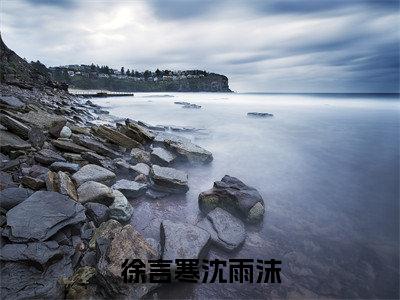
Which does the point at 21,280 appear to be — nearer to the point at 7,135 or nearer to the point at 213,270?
the point at 213,270

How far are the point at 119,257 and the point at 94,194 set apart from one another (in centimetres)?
200

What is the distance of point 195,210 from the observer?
6.68 m

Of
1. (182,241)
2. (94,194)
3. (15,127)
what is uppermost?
(15,127)

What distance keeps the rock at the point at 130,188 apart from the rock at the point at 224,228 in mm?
1938

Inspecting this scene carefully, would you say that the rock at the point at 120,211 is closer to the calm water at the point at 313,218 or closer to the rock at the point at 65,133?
the calm water at the point at 313,218

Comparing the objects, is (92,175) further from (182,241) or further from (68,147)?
(182,241)

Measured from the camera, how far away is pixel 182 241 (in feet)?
15.7

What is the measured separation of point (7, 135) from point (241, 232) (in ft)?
21.2

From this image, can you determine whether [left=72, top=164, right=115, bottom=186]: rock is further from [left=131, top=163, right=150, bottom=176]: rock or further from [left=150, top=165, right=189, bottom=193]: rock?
[left=150, top=165, right=189, bottom=193]: rock

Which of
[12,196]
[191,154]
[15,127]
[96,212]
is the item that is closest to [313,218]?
[191,154]

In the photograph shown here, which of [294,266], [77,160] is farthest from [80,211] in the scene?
[294,266]

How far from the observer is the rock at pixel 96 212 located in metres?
Answer: 5.17

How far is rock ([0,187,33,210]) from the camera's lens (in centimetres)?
470

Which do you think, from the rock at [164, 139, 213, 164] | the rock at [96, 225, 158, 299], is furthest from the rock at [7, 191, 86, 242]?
the rock at [164, 139, 213, 164]
